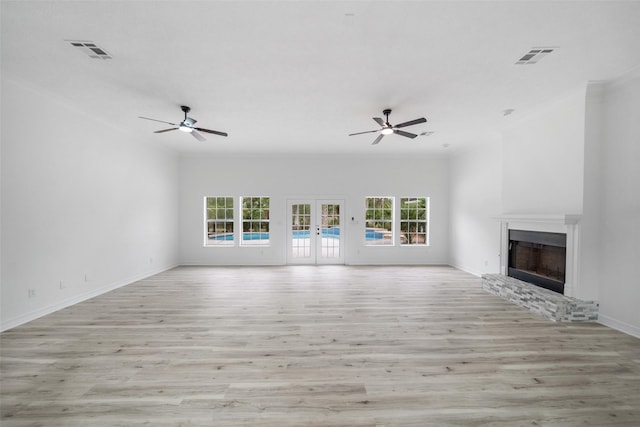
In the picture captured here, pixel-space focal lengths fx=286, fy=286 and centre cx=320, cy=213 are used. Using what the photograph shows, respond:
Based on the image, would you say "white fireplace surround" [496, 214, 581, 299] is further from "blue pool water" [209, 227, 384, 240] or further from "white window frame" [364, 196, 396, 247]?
"blue pool water" [209, 227, 384, 240]

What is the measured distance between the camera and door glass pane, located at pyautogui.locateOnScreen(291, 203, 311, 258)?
25.9ft

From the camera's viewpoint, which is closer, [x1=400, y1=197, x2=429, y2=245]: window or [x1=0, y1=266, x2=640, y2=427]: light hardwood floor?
[x1=0, y1=266, x2=640, y2=427]: light hardwood floor

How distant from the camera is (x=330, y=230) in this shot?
7.95 meters

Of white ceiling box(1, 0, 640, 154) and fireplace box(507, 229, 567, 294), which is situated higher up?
white ceiling box(1, 0, 640, 154)

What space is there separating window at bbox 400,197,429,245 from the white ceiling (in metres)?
3.43

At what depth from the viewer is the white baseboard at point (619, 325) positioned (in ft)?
10.6

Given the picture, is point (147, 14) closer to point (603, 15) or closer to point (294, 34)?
point (294, 34)

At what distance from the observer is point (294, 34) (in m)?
2.54

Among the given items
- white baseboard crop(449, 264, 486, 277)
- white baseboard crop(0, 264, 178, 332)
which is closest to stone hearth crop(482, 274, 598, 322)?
A: white baseboard crop(449, 264, 486, 277)

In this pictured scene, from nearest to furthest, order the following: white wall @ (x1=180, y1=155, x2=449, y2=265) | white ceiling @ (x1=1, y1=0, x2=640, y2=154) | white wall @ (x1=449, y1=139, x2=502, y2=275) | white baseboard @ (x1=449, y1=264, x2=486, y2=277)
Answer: white ceiling @ (x1=1, y1=0, x2=640, y2=154), white wall @ (x1=449, y1=139, x2=502, y2=275), white baseboard @ (x1=449, y1=264, x2=486, y2=277), white wall @ (x1=180, y1=155, x2=449, y2=265)

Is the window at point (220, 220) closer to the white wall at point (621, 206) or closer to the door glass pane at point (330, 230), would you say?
the door glass pane at point (330, 230)

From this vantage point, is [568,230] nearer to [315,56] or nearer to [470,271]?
[470,271]

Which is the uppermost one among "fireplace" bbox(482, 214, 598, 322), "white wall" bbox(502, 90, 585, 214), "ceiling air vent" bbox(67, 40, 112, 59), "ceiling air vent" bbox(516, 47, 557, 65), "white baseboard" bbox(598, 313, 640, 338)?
"ceiling air vent" bbox(516, 47, 557, 65)

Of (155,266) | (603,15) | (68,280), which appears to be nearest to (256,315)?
(68,280)
